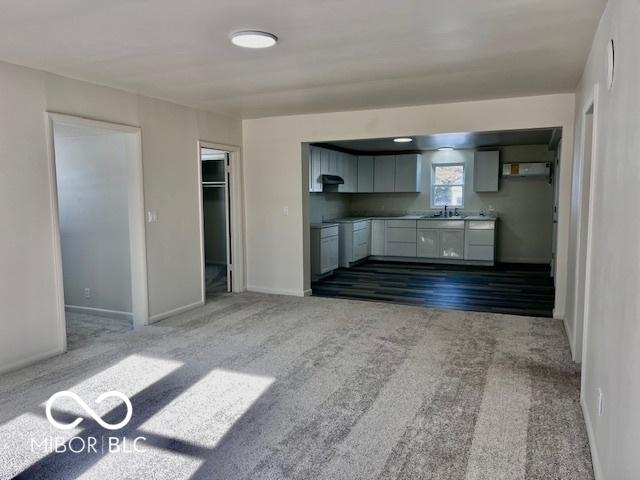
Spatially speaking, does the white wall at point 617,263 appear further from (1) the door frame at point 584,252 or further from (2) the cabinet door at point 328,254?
(2) the cabinet door at point 328,254

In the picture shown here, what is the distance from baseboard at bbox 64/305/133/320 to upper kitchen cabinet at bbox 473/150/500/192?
643 centimetres

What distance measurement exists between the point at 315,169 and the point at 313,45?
14.3ft

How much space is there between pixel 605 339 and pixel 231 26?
257 cm

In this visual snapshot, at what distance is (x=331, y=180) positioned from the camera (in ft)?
25.7

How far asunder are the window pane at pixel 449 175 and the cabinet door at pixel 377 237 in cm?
144

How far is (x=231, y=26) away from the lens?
107 inches

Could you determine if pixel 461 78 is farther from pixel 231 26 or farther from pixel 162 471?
pixel 162 471

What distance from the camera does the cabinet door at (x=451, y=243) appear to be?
8391mm

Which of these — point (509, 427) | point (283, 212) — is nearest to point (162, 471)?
point (509, 427)

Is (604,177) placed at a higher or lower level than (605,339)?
higher

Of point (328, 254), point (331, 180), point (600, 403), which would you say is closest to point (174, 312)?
point (328, 254)

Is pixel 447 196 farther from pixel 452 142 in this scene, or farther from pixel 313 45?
pixel 313 45

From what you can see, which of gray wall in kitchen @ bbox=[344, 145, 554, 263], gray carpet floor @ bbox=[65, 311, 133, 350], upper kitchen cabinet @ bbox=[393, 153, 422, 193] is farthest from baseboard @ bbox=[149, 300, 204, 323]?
upper kitchen cabinet @ bbox=[393, 153, 422, 193]

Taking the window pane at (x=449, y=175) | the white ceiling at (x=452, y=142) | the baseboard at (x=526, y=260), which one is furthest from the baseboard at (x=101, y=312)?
the baseboard at (x=526, y=260)
